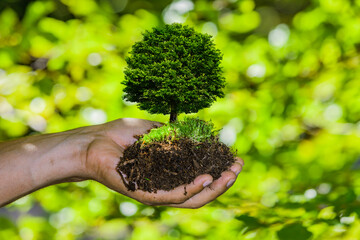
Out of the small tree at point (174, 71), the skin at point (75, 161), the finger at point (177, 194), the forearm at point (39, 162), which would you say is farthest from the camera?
the forearm at point (39, 162)

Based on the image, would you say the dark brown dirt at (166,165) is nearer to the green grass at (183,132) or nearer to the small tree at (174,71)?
the green grass at (183,132)

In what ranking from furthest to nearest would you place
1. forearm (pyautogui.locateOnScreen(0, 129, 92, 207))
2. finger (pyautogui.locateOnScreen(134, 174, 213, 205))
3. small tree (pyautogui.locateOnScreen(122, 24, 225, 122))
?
forearm (pyautogui.locateOnScreen(0, 129, 92, 207)) → small tree (pyautogui.locateOnScreen(122, 24, 225, 122)) → finger (pyautogui.locateOnScreen(134, 174, 213, 205))

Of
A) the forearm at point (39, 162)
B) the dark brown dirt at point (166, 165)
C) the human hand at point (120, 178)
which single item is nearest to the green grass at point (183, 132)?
the dark brown dirt at point (166, 165)

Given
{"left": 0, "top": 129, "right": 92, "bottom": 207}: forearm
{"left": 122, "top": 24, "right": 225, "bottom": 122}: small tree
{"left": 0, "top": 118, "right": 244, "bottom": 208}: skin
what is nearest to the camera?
{"left": 122, "top": 24, "right": 225, "bottom": 122}: small tree

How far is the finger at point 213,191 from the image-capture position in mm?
1941

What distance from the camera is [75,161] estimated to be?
2.28 metres

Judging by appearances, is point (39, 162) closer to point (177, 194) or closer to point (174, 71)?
point (177, 194)

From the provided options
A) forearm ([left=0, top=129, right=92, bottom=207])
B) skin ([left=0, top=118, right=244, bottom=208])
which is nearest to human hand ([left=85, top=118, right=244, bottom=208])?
skin ([left=0, top=118, right=244, bottom=208])

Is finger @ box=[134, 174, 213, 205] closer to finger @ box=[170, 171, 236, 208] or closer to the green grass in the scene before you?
finger @ box=[170, 171, 236, 208]

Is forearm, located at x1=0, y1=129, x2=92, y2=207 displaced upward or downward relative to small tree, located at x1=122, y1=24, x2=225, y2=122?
downward

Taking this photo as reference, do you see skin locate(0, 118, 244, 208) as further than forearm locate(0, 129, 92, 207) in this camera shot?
No

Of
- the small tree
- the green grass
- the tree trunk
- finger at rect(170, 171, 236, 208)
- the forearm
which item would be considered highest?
the small tree

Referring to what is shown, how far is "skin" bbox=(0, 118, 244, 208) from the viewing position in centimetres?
202

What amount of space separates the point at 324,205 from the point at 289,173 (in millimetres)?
334
